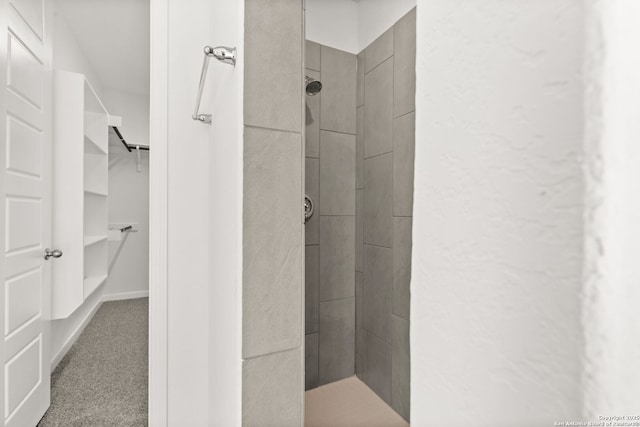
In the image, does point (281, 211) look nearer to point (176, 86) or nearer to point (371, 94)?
point (176, 86)

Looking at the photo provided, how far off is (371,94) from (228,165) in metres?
1.15

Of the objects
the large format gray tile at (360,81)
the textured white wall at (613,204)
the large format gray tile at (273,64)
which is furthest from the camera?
the large format gray tile at (360,81)

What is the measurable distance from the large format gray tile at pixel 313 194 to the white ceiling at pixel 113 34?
5.66 ft

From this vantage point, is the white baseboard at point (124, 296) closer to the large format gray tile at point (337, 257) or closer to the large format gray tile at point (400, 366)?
the large format gray tile at point (337, 257)

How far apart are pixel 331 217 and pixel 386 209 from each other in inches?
12.8

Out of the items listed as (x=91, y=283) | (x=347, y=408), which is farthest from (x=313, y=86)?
(x=91, y=283)

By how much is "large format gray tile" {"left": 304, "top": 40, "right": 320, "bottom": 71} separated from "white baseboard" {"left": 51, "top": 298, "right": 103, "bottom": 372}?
2444 millimetres

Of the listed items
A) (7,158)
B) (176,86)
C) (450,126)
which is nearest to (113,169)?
(7,158)

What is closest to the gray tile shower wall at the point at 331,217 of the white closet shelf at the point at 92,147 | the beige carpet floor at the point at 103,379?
the beige carpet floor at the point at 103,379

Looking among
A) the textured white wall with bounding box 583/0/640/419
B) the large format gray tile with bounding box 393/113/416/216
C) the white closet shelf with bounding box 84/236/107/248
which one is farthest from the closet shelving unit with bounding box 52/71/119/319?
the textured white wall with bounding box 583/0/640/419

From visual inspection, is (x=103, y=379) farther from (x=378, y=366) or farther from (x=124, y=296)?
(x=124, y=296)

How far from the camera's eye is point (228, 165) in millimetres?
841

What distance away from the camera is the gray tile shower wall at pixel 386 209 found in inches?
58.8

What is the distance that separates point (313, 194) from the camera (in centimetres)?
175
